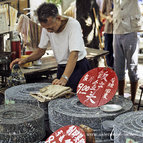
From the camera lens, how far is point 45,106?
2.91 m

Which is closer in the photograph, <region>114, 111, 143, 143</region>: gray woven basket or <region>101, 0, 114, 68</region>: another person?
<region>114, 111, 143, 143</region>: gray woven basket

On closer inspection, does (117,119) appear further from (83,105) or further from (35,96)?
(35,96)

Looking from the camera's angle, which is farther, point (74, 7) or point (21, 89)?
point (74, 7)

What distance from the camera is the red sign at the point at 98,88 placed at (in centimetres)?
270

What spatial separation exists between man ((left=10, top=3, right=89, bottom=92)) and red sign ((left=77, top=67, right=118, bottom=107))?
14.0 inches

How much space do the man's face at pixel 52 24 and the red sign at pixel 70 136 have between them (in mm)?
1423

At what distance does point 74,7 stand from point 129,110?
5.45m

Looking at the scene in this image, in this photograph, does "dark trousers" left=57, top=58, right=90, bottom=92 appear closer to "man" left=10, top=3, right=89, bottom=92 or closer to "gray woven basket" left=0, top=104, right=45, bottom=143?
"man" left=10, top=3, right=89, bottom=92

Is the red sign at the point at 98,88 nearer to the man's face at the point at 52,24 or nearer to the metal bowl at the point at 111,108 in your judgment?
the metal bowl at the point at 111,108

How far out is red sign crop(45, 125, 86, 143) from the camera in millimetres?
2076

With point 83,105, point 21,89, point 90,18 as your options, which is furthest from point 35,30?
point 83,105

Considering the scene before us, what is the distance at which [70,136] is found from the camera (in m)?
2.13

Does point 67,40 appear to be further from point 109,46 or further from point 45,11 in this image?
point 109,46

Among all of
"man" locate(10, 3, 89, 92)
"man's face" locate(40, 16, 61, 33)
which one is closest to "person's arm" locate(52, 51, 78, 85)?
"man" locate(10, 3, 89, 92)
